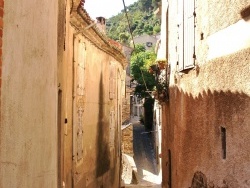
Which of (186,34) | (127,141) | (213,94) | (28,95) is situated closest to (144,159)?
(127,141)

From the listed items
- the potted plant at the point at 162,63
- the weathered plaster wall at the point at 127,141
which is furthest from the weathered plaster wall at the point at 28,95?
the weathered plaster wall at the point at 127,141

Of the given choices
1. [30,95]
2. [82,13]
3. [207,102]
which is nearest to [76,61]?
[82,13]

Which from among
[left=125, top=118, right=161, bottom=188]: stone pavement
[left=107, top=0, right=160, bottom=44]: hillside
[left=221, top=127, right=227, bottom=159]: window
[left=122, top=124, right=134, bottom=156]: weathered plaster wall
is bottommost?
[left=125, top=118, right=161, bottom=188]: stone pavement

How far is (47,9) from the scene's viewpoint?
4.78 m

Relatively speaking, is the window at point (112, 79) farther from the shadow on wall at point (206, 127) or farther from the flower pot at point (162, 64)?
the shadow on wall at point (206, 127)

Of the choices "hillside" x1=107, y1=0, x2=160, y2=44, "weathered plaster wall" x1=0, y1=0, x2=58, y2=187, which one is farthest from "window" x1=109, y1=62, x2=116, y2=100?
"hillside" x1=107, y1=0, x2=160, y2=44

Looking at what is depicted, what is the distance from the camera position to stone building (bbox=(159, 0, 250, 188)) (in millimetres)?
5828

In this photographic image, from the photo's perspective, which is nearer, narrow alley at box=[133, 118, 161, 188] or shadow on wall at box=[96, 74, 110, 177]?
shadow on wall at box=[96, 74, 110, 177]

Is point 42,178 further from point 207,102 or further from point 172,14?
point 172,14

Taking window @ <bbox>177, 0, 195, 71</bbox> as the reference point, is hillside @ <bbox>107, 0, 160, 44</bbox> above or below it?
above

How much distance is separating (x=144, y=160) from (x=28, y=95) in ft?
94.6

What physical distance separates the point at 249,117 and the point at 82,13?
209 inches

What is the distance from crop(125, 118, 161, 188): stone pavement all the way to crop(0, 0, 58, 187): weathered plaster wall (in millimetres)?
18841

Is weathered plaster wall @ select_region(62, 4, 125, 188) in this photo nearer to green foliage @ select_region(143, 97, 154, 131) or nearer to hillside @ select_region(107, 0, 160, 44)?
green foliage @ select_region(143, 97, 154, 131)
